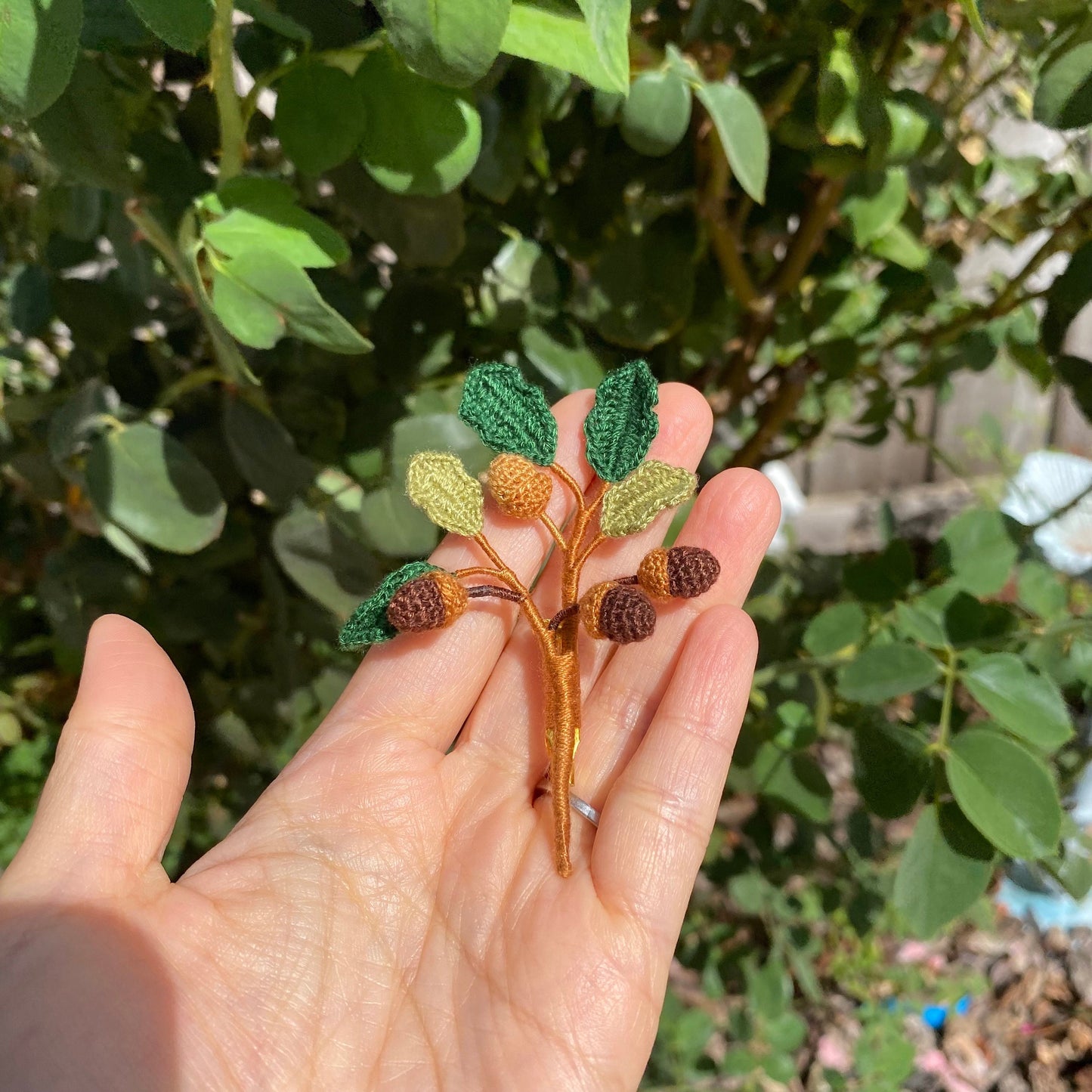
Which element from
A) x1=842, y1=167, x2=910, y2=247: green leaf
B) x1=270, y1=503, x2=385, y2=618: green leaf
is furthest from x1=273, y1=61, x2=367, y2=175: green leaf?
x1=842, y1=167, x2=910, y2=247: green leaf

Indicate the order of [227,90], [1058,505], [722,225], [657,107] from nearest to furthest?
Result: 1. [227,90]
2. [657,107]
3. [722,225]
4. [1058,505]

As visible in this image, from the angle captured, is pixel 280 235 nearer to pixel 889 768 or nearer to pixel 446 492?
pixel 446 492

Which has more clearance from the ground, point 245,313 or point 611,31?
point 611,31

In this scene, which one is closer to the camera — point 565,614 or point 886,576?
point 565,614

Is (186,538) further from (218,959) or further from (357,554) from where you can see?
(218,959)

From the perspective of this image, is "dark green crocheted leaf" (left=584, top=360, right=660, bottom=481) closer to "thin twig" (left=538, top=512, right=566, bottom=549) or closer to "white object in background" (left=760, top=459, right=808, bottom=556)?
"thin twig" (left=538, top=512, right=566, bottom=549)

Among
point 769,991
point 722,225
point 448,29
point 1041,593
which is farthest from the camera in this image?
point 769,991

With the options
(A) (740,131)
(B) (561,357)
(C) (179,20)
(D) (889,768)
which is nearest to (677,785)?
(D) (889,768)
